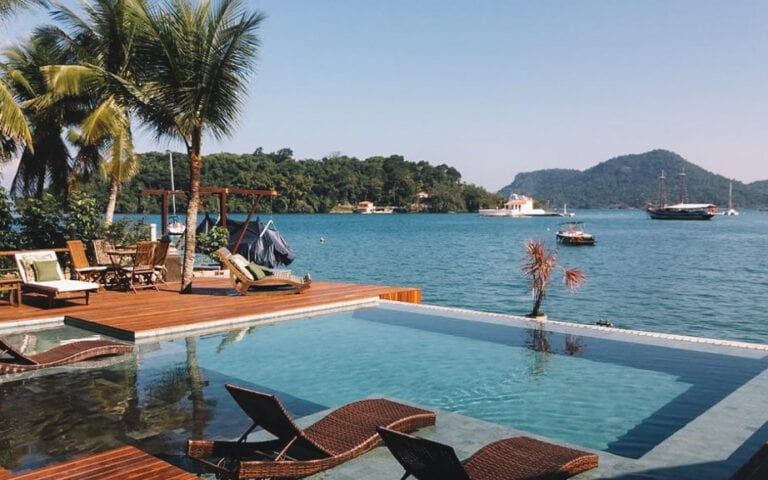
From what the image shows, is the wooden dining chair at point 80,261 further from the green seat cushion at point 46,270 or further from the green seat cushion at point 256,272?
the green seat cushion at point 256,272

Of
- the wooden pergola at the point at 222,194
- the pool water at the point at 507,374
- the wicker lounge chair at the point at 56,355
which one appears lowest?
the pool water at the point at 507,374

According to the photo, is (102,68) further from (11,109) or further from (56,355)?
(56,355)

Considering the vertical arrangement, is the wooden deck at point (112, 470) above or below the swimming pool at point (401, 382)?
above

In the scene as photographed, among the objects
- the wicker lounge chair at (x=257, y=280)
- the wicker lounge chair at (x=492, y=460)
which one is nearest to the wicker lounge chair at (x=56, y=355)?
the wicker lounge chair at (x=257, y=280)

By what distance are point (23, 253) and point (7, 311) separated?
1.30 meters

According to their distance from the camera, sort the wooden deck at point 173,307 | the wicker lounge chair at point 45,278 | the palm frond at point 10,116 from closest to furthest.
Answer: the wooden deck at point 173,307 → the wicker lounge chair at point 45,278 → the palm frond at point 10,116

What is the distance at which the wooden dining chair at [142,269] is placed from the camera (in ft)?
39.4

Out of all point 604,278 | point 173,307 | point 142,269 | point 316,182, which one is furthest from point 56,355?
point 316,182

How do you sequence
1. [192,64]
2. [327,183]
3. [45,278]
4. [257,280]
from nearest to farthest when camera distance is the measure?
→ [45,278]
[192,64]
[257,280]
[327,183]

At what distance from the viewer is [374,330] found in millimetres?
9180

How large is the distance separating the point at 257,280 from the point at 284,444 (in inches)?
301

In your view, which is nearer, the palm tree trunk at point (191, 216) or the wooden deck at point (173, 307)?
the wooden deck at point (173, 307)

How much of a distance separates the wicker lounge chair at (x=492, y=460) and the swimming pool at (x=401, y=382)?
104 centimetres

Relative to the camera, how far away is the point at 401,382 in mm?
6578
